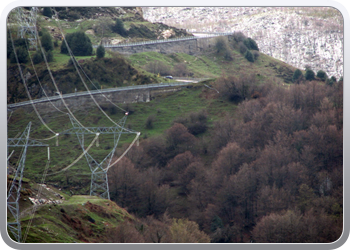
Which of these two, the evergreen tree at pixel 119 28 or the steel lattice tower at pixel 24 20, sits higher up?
the steel lattice tower at pixel 24 20

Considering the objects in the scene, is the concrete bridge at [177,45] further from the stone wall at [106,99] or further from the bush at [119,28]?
the stone wall at [106,99]

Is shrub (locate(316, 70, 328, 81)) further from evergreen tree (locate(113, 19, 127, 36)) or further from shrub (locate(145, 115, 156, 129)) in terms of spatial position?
evergreen tree (locate(113, 19, 127, 36))

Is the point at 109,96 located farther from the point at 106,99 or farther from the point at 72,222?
the point at 72,222

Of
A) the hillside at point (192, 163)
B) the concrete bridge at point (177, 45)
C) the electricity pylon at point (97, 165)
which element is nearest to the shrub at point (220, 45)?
the concrete bridge at point (177, 45)

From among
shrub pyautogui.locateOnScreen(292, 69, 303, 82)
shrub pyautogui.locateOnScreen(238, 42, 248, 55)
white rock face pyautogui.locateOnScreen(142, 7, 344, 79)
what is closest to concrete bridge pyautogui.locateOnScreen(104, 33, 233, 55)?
white rock face pyautogui.locateOnScreen(142, 7, 344, 79)

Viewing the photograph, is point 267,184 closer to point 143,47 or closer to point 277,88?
point 277,88

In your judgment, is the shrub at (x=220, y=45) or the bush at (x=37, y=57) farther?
the shrub at (x=220, y=45)

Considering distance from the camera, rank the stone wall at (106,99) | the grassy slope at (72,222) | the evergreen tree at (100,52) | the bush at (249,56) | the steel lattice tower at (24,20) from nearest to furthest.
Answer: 1. the grassy slope at (72,222)
2. the steel lattice tower at (24,20)
3. the stone wall at (106,99)
4. the evergreen tree at (100,52)
5. the bush at (249,56)

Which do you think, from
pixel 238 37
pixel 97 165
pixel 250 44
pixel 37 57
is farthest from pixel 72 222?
pixel 238 37

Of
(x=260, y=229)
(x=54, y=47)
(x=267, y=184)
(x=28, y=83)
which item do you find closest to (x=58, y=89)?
(x=28, y=83)
